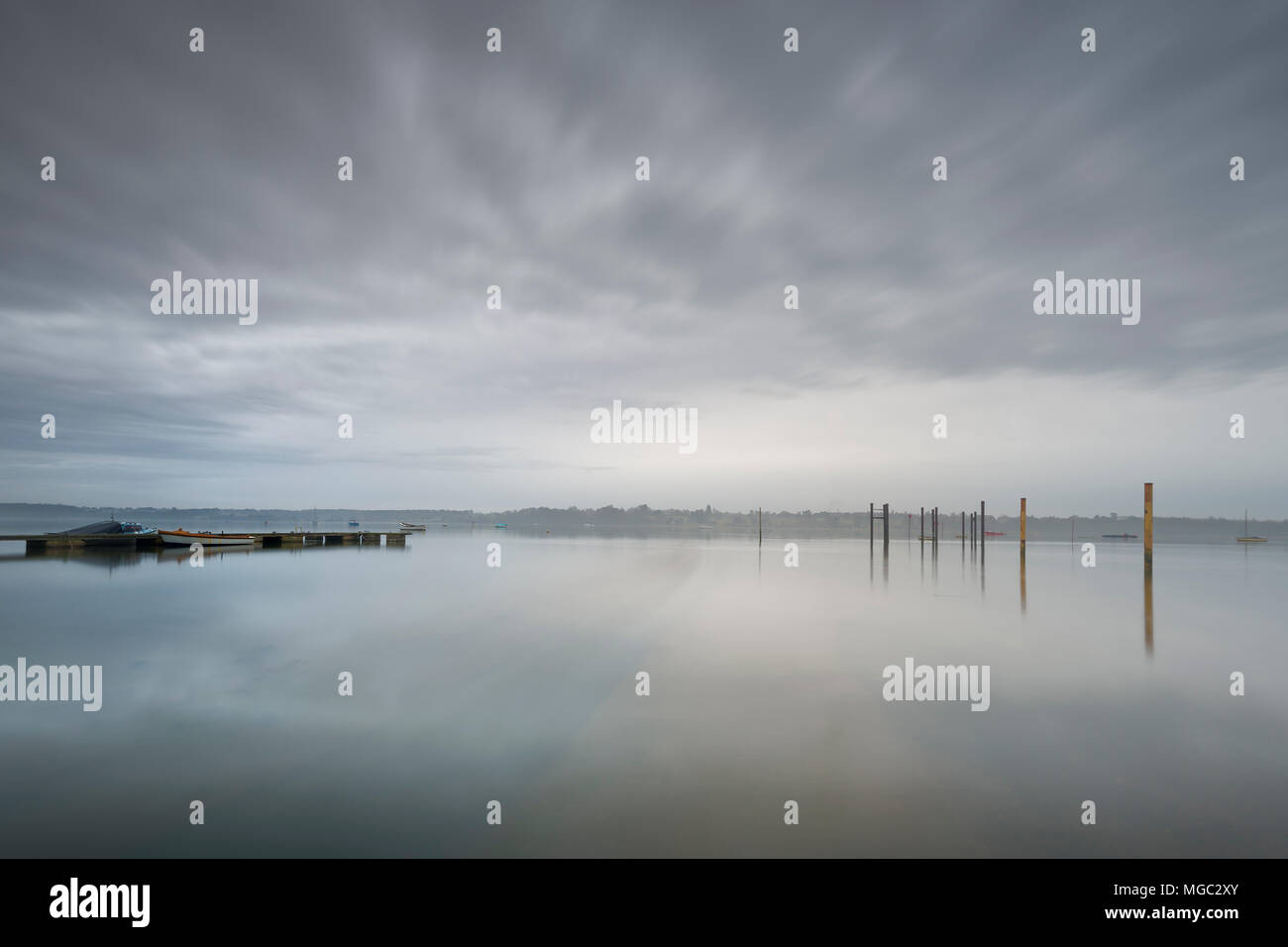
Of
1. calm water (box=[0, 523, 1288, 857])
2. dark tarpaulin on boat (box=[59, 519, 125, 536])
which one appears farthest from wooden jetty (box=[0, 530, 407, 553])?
calm water (box=[0, 523, 1288, 857])

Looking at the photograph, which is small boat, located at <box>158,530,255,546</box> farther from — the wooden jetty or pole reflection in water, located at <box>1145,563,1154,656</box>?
pole reflection in water, located at <box>1145,563,1154,656</box>

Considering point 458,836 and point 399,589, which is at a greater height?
point 458,836

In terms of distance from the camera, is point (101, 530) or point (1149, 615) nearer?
point (1149, 615)

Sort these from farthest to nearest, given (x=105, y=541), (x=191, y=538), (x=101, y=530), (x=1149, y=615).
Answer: (x=101, y=530) < (x=191, y=538) < (x=105, y=541) < (x=1149, y=615)

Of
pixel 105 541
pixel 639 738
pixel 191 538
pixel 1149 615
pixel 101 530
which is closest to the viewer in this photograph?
pixel 639 738

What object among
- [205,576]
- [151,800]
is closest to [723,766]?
[151,800]

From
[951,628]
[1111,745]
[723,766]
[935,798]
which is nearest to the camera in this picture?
[935,798]

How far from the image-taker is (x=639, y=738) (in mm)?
6641

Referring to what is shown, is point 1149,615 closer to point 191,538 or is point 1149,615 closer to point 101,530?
point 191,538

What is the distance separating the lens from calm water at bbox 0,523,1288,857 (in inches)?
180

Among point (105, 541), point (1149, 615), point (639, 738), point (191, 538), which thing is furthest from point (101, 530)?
point (1149, 615)
